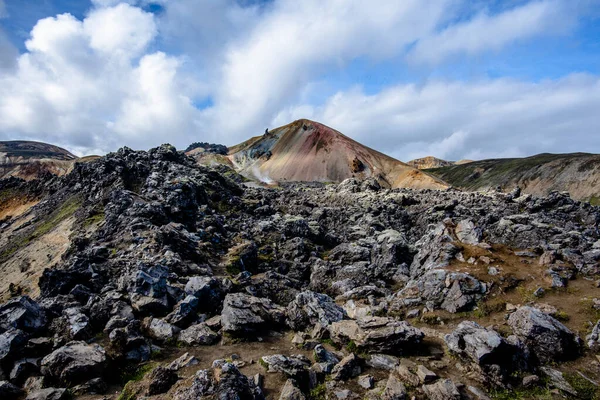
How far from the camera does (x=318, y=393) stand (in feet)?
36.9

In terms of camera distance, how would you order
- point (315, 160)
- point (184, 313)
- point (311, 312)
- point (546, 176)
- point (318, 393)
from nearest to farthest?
point (318, 393), point (184, 313), point (311, 312), point (546, 176), point (315, 160)

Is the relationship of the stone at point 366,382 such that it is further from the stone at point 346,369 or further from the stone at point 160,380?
the stone at point 160,380

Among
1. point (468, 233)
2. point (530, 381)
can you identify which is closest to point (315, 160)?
point (468, 233)

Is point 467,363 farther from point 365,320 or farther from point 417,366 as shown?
point 365,320

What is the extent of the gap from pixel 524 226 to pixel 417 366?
17712 mm

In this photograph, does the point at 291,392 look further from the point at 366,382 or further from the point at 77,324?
the point at 77,324

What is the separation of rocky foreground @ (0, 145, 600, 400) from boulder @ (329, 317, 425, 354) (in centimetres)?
7

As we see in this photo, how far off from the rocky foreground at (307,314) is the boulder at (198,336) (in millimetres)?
55

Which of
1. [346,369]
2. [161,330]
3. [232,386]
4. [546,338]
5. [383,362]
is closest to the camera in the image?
[232,386]

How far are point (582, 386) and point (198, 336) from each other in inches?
562

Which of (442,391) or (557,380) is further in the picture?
(557,380)

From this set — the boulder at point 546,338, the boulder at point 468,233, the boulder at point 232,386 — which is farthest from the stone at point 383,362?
the boulder at point 468,233

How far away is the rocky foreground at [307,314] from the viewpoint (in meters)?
11.4

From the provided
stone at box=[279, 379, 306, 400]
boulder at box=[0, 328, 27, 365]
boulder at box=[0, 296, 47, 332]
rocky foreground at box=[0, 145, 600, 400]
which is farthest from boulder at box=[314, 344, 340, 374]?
boulder at box=[0, 296, 47, 332]
